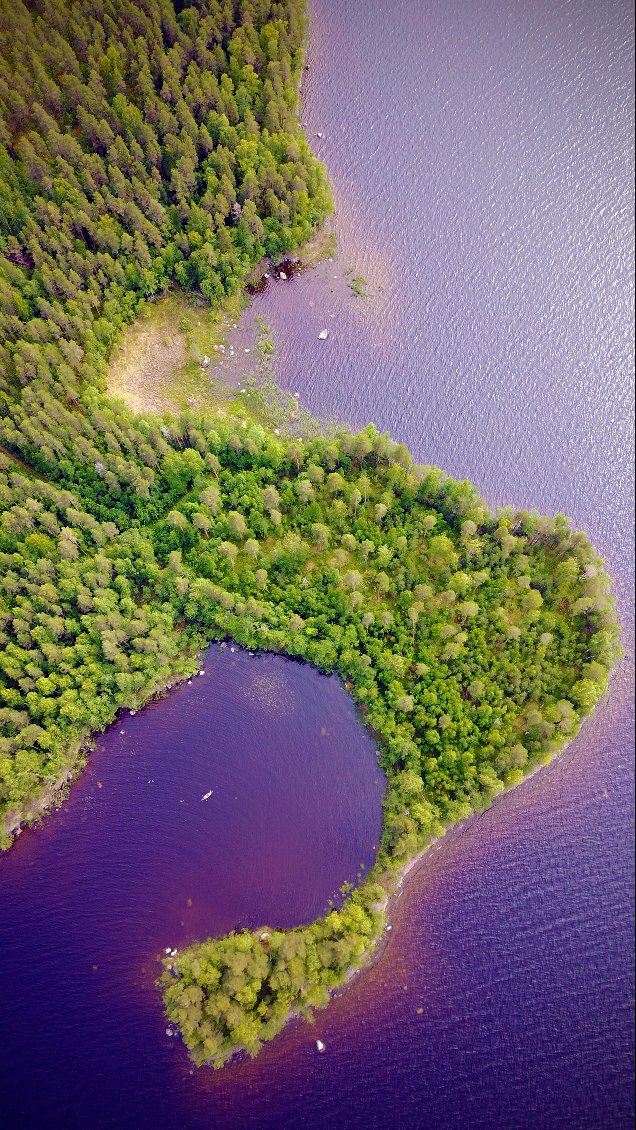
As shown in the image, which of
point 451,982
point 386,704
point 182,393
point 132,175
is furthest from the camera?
point 132,175

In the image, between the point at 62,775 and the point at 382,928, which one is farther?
the point at 62,775

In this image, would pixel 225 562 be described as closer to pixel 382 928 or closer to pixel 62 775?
pixel 62 775

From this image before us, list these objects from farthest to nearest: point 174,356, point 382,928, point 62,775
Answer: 1. point 174,356
2. point 62,775
3. point 382,928

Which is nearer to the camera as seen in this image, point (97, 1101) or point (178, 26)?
point (97, 1101)

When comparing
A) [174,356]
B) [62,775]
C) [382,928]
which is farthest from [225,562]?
[382,928]

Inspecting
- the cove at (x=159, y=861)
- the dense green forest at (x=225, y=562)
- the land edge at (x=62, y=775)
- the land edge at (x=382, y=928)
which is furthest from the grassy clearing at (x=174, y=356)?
the land edge at (x=382, y=928)

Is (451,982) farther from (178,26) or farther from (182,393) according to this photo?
(178,26)

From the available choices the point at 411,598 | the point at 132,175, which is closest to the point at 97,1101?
the point at 411,598
